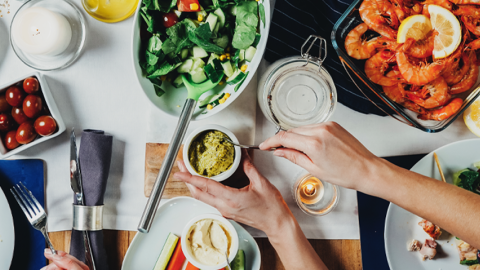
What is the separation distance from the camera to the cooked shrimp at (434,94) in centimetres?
92

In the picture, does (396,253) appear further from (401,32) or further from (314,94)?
(401,32)

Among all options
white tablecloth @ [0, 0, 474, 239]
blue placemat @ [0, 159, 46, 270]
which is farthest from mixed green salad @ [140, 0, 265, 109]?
blue placemat @ [0, 159, 46, 270]

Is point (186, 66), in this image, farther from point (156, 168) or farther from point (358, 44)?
point (358, 44)

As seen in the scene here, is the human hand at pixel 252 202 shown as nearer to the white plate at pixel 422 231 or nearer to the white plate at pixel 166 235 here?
the white plate at pixel 166 235

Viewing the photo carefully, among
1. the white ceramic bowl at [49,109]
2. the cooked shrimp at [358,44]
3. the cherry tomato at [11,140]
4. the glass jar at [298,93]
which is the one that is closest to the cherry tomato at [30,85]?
the white ceramic bowl at [49,109]

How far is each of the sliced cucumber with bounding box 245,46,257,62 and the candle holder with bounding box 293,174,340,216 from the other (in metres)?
0.44

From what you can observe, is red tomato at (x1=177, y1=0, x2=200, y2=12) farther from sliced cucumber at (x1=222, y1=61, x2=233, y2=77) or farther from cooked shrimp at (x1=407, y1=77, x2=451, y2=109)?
cooked shrimp at (x1=407, y1=77, x2=451, y2=109)

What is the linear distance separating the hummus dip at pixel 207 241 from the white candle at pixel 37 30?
0.75 metres

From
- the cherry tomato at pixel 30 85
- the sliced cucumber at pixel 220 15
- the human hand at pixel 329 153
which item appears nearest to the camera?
the human hand at pixel 329 153

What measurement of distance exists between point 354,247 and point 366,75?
1.96ft

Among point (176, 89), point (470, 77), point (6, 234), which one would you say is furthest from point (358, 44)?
point (6, 234)

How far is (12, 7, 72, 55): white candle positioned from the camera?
103 cm

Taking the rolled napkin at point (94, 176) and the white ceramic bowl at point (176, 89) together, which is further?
the rolled napkin at point (94, 176)

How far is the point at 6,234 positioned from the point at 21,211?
0.27 feet
